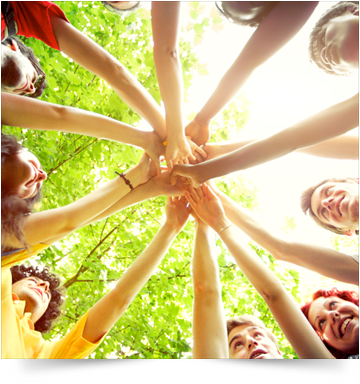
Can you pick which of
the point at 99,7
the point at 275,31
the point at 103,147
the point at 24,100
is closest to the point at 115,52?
the point at 99,7

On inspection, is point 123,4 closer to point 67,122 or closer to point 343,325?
point 67,122

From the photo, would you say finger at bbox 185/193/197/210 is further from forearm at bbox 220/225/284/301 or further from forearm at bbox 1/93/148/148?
forearm at bbox 1/93/148/148

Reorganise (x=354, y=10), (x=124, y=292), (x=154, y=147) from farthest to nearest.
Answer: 1. (x=154, y=147)
2. (x=124, y=292)
3. (x=354, y=10)

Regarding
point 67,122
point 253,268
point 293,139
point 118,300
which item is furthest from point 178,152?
point 118,300

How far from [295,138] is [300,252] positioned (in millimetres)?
743

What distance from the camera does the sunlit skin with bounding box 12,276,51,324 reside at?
219 centimetres

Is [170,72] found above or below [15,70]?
below

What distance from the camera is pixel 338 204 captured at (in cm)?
125

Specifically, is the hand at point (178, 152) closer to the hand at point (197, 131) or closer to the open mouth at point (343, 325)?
the hand at point (197, 131)

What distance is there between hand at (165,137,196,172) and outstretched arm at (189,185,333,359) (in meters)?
0.36

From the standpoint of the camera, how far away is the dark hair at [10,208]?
1212 mm

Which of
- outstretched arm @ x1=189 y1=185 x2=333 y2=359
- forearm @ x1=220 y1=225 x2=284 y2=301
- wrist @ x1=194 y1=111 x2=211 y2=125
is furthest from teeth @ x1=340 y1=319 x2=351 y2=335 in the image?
wrist @ x1=194 y1=111 x2=211 y2=125

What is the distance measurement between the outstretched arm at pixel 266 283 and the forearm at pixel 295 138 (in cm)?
52

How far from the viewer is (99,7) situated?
2582 mm
